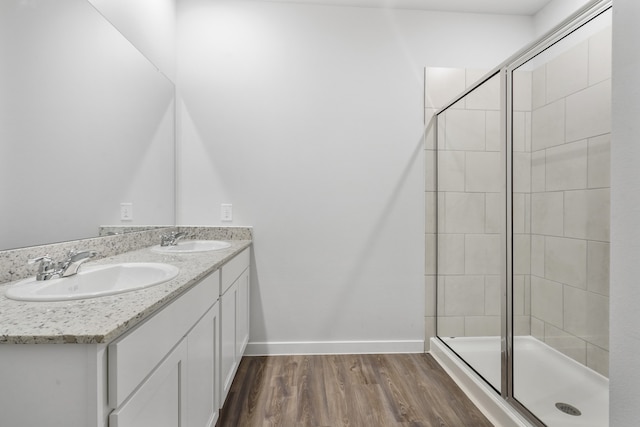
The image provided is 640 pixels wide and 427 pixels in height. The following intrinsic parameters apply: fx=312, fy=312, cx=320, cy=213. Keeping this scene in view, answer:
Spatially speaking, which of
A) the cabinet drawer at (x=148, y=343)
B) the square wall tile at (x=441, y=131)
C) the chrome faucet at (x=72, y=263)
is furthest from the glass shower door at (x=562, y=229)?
the chrome faucet at (x=72, y=263)

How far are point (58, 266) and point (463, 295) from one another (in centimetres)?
226

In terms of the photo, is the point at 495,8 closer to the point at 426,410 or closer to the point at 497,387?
the point at 497,387

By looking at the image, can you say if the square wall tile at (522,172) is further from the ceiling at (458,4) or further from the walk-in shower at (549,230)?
the ceiling at (458,4)

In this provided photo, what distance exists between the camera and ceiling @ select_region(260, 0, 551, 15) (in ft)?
7.50

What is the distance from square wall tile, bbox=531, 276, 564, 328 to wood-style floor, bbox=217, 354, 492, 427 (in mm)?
646

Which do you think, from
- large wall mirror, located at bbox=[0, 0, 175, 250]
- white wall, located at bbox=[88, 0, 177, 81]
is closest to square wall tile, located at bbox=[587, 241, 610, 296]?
large wall mirror, located at bbox=[0, 0, 175, 250]

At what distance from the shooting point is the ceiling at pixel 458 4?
2.29 metres

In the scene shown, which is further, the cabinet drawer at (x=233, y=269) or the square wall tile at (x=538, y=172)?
the square wall tile at (x=538, y=172)

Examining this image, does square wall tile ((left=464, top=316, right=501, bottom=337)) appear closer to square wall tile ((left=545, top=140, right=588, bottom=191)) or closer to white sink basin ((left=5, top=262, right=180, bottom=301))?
square wall tile ((left=545, top=140, right=588, bottom=191))

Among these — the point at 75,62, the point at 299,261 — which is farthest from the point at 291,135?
the point at 75,62

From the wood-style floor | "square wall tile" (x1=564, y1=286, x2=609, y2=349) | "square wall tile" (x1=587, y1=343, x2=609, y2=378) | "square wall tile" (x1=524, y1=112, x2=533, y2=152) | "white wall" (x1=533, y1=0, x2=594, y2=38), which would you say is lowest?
the wood-style floor

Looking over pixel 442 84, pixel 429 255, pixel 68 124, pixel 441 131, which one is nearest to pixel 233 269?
pixel 68 124

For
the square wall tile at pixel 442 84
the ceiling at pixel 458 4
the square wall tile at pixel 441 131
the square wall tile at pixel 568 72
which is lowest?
the square wall tile at pixel 441 131

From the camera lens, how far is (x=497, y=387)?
1.64m
